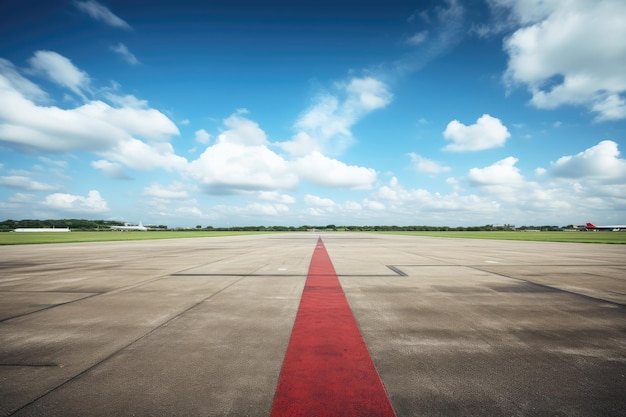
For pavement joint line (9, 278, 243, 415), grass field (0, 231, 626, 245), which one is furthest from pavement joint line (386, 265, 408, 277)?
grass field (0, 231, 626, 245)

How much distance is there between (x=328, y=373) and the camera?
10.6 feet

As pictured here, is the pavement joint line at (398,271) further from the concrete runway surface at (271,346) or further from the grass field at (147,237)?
the grass field at (147,237)

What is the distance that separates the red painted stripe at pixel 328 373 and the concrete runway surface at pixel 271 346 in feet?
0.36

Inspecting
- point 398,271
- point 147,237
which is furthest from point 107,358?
point 147,237

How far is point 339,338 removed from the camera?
14.0ft

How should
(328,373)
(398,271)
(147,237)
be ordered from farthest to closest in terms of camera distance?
(147,237), (398,271), (328,373)

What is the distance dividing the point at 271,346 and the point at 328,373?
1.08 m

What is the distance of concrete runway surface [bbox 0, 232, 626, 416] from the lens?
271 centimetres

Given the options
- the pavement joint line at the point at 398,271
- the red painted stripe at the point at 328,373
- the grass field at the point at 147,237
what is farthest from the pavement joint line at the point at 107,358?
the grass field at the point at 147,237

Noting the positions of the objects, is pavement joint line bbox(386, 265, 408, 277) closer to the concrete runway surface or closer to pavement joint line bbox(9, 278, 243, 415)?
the concrete runway surface

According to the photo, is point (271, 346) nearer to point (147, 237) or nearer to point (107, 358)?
point (107, 358)

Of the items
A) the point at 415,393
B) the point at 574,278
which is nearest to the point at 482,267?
the point at 574,278

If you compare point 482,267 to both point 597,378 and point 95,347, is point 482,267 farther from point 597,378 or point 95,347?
point 95,347

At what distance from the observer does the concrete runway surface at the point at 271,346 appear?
2.71 meters
